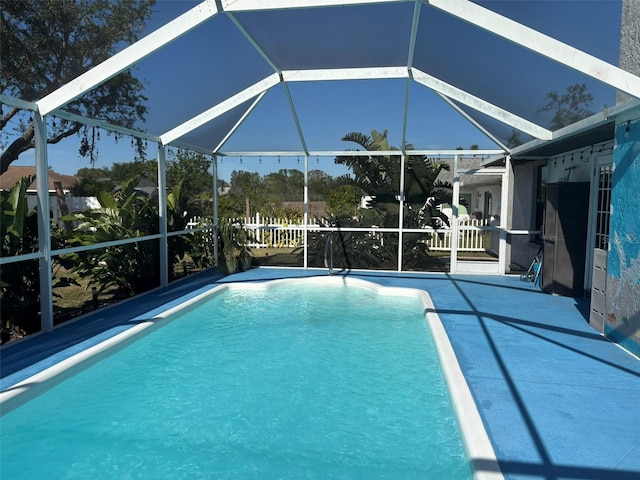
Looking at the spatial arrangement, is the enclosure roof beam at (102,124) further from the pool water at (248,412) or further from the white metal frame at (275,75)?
the pool water at (248,412)

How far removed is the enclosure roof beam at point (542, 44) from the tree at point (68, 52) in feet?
15.8

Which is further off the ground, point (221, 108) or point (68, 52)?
point (68, 52)

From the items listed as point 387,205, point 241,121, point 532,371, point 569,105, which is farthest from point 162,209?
point 569,105

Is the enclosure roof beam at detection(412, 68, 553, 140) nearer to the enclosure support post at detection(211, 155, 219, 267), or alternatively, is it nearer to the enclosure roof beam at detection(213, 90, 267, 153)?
the enclosure roof beam at detection(213, 90, 267, 153)

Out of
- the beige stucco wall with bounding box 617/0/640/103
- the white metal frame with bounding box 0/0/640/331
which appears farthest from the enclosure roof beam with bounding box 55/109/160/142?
the beige stucco wall with bounding box 617/0/640/103

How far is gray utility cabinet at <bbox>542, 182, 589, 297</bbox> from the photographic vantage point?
7520 mm

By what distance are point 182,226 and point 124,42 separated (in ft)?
12.7

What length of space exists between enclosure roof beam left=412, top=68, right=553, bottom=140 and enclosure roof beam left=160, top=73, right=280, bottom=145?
2698 mm

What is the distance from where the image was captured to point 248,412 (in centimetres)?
388

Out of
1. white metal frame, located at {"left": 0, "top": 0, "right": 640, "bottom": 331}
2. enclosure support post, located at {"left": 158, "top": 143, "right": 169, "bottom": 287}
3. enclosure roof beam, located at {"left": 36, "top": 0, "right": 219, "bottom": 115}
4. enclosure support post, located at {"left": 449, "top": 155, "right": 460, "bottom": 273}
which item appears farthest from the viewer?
enclosure support post, located at {"left": 449, "top": 155, "right": 460, "bottom": 273}

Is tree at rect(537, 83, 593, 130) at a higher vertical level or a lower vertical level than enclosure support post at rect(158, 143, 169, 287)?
higher

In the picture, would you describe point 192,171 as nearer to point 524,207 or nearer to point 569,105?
point 524,207

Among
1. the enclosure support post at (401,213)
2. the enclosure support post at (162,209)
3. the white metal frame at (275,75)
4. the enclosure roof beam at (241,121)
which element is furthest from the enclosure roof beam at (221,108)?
the enclosure support post at (401,213)

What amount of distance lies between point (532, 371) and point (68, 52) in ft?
27.6
